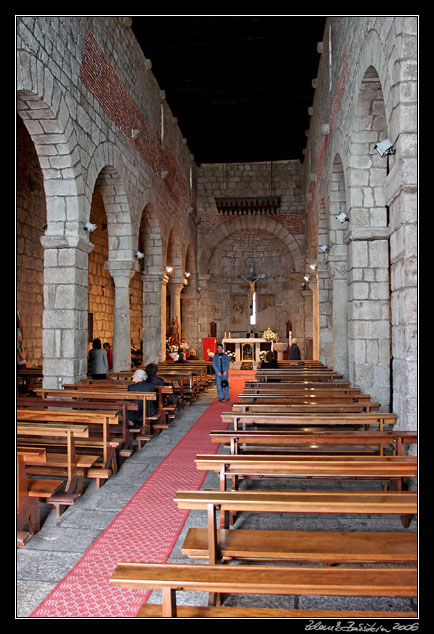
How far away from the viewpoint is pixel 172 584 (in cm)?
194

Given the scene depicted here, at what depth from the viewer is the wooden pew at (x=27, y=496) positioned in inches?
144

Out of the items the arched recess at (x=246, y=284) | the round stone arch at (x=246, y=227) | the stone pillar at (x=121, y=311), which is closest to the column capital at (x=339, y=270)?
the stone pillar at (x=121, y=311)

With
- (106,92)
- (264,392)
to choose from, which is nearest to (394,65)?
(264,392)

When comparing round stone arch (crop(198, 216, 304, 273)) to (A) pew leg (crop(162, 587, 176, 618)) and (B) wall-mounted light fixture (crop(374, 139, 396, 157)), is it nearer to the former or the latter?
(B) wall-mounted light fixture (crop(374, 139, 396, 157))

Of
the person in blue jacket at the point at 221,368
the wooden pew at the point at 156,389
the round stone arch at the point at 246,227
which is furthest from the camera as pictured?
the round stone arch at the point at 246,227

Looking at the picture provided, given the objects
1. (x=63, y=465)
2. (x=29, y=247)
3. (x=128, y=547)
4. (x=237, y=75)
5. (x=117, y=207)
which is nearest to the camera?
(x=128, y=547)

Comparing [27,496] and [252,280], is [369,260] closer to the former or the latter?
[27,496]

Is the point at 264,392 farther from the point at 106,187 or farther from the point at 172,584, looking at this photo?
the point at 106,187

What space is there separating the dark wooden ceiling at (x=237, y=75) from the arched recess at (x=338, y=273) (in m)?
3.74

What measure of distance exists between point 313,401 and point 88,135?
6019 millimetres

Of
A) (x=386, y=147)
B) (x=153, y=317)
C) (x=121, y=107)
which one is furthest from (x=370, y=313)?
(x=153, y=317)

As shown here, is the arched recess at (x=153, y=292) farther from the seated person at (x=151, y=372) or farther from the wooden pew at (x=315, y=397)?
the wooden pew at (x=315, y=397)

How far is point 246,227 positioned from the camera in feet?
67.8

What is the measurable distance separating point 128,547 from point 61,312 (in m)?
4.97
